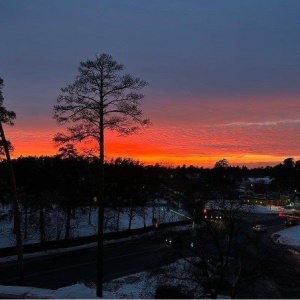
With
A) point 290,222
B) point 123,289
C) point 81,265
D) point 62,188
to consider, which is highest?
point 62,188

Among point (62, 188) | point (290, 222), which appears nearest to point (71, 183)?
point (62, 188)

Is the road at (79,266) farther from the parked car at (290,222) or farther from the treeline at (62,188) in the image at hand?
the parked car at (290,222)

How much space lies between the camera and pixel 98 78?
21.8 m

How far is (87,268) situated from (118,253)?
9456 millimetres

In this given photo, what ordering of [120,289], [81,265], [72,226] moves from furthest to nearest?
[72,226]
[81,265]
[120,289]

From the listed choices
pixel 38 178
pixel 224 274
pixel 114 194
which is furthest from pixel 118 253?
pixel 224 274

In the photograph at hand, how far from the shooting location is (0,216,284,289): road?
30.2 metres

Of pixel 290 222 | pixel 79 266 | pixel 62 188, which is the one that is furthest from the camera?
pixel 290 222

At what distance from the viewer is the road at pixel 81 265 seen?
30.2 m

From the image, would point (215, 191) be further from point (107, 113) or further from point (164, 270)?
point (107, 113)

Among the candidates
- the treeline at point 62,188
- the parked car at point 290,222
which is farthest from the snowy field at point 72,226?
the parked car at point 290,222

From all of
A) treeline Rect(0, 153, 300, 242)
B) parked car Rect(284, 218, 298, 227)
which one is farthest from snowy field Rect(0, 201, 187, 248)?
parked car Rect(284, 218, 298, 227)

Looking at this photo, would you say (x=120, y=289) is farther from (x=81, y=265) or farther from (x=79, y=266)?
(x=81, y=265)

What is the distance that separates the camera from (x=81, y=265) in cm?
3788
